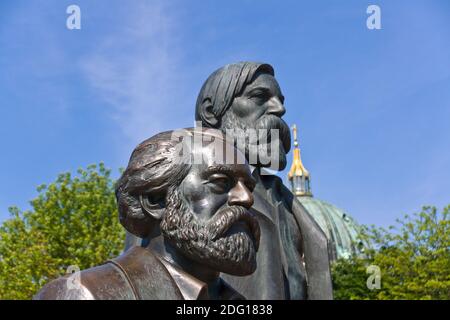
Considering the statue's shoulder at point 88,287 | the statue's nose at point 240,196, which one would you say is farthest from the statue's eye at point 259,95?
the statue's shoulder at point 88,287

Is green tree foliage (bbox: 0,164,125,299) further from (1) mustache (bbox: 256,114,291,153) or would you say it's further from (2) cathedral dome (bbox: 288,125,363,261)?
(2) cathedral dome (bbox: 288,125,363,261)

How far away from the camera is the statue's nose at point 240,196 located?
3002 millimetres

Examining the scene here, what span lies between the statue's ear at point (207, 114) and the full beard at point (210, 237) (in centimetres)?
247

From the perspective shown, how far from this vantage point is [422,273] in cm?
2430

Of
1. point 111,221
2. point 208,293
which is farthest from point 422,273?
point 208,293

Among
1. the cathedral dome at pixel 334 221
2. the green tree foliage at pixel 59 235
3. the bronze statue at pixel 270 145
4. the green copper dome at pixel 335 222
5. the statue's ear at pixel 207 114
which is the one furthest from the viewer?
the green copper dome at pixel 335 222

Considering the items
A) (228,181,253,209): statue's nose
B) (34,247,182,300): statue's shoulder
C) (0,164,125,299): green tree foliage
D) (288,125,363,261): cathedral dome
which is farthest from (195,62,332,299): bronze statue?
(288,125,363,261): cathedral dome

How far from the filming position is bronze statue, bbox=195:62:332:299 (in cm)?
519

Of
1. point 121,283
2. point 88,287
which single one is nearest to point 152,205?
point 121,283

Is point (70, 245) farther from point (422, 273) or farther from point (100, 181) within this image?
point (422, 273)

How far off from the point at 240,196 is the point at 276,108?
2468 mm

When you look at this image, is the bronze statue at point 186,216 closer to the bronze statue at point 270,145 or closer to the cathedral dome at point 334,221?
the bronze statue at point 270,145
